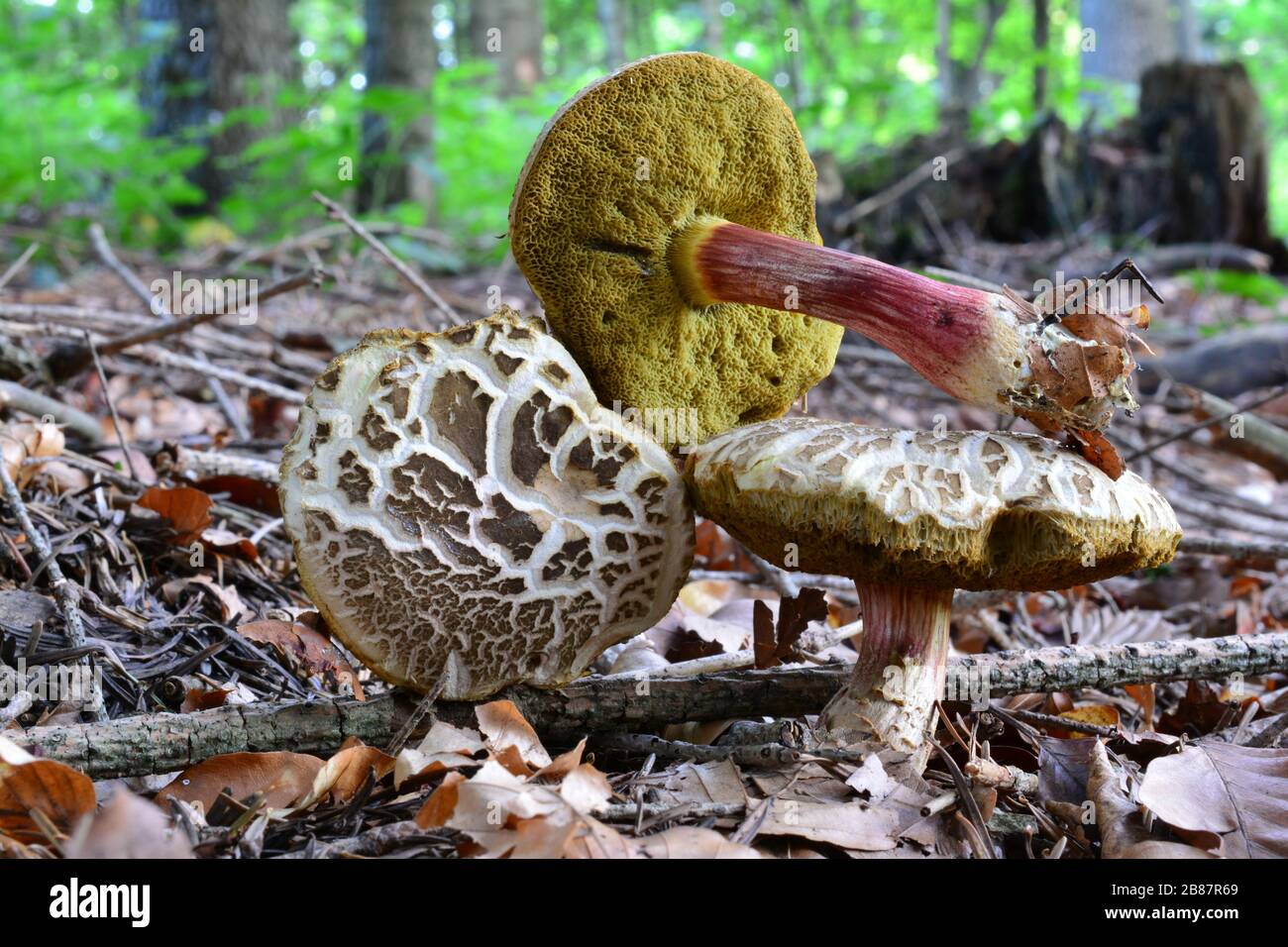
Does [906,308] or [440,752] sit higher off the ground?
[906,308]

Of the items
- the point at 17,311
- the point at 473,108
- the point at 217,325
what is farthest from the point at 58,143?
the point at 17,311

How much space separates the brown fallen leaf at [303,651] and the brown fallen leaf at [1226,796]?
1.90 m

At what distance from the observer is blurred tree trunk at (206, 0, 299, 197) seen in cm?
959

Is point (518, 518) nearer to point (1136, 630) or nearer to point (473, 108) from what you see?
point (1136, 630)

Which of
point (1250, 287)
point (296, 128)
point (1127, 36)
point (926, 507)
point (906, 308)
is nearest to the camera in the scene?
point (926, 507)

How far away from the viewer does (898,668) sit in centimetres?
229

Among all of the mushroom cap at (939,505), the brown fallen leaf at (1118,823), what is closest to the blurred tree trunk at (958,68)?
the mushroom cap at (939,505)

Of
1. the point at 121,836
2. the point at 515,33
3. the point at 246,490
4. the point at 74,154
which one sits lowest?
the point at 246,490

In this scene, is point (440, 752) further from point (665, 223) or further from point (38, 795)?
point (665, 223)

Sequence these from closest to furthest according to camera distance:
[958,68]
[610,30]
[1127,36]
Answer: [1127,36]
[610,30]
[958,68]

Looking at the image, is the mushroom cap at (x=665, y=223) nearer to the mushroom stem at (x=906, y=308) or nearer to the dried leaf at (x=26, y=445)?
the mushroom stem at (x=906, y=308)

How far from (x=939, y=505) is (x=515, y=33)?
1764 cm

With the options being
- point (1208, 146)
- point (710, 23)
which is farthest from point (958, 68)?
point (1208, 146)

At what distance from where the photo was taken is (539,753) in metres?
2.20
